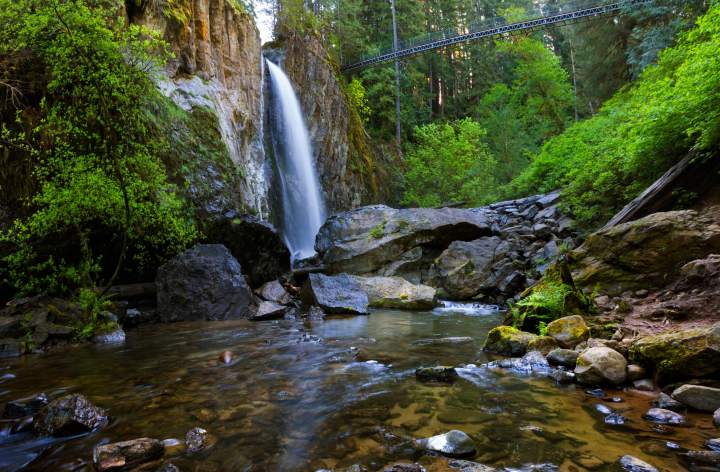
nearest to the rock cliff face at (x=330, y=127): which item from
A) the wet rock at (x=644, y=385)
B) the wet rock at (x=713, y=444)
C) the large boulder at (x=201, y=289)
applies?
the large boulder at (x=201, y=289)

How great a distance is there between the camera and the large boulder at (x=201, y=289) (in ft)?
31.4

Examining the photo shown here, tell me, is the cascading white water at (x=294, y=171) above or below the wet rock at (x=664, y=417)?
above

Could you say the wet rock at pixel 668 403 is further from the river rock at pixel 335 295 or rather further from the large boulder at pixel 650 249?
the river rock at pixel 335 295

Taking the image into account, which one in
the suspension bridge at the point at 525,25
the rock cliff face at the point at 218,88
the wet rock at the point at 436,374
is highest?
the suspension bridge at the point at 525,25

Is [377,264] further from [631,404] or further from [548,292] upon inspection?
[631,404]

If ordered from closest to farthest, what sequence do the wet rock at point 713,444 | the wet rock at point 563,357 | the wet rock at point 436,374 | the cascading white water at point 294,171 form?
the wet rock at point 713,444
the wet rock at point 436,374
the wet rock at point 563,357
the cascading white water at point 294,171

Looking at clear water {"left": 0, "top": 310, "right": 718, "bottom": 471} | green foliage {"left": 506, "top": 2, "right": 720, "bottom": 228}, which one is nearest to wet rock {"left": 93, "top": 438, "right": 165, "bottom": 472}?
clear water {"left": 0, "top": 310, "right": 718, "bottom": 471}

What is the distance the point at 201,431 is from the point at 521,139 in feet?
92.8

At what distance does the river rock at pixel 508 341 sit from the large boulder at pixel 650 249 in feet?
5.86

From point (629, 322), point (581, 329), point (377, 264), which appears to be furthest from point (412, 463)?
point (377, 264)

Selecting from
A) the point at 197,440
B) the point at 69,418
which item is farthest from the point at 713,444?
the point at 69,418

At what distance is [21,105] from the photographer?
7898mm

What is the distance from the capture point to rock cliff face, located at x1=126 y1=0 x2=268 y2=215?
12.2 metres

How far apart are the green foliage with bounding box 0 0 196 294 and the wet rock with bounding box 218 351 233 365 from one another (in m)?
3.39
